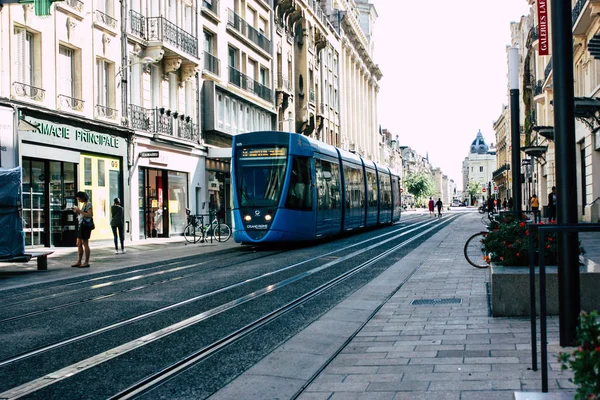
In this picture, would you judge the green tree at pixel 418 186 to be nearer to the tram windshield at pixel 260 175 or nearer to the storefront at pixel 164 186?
the storefront at pixel 164 186

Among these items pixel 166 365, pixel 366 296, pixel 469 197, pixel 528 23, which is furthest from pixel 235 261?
pixel 469 197

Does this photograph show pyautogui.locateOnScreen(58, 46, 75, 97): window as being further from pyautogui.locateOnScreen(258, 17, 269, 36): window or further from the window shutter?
pyautogui.locateOnScreen(258, 17, 269, 36): window

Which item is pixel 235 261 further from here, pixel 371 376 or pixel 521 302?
pixel 371 376

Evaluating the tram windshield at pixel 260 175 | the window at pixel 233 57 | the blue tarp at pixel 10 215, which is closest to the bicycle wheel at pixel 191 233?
the tram windshield at pixel 260 175

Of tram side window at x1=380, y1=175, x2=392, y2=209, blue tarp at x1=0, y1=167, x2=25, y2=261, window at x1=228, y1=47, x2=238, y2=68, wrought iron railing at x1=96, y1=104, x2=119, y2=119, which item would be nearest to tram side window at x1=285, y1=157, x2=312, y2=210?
blue tarp at x1=0, y1=167, x2=25, y2=261

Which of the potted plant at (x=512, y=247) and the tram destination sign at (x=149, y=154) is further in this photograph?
the tram destination sign at (x=149, y=154)

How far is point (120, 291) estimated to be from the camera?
11273mm

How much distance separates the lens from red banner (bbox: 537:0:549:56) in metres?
26.1

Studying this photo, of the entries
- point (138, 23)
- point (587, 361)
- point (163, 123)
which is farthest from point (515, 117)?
point (163, 123)

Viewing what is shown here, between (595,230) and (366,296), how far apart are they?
571 cm

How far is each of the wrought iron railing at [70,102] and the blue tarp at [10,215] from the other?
345 inches

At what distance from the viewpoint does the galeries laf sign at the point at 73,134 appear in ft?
72.7

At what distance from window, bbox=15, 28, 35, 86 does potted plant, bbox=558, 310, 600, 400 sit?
69.2ft

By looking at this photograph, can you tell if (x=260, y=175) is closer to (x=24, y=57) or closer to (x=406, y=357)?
(x=24, y=57)
